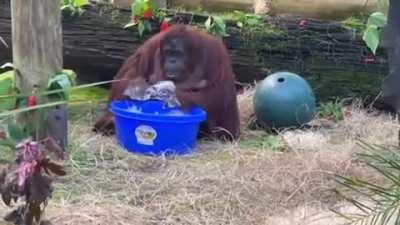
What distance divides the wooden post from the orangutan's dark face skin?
0.80 m

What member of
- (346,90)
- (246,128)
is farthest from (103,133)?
(346,90)

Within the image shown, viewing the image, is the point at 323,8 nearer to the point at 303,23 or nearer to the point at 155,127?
the point at 303,23

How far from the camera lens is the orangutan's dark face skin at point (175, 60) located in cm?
378

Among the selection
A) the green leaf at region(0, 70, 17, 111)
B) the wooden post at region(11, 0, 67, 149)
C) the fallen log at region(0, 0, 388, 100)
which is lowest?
the fallen log at region(0, 0, 388, 100)

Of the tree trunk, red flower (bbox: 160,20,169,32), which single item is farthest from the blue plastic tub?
the tree trunk

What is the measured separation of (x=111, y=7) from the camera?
4.64m

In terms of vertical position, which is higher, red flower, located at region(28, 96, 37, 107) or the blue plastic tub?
red flower, located at region(28, 96, 37, 107)

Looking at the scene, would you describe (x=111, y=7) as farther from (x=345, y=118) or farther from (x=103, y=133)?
(x=345, y=118)

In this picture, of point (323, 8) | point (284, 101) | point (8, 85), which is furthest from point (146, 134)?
point (323, 8)

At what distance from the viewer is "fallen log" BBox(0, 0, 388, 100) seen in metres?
4.51

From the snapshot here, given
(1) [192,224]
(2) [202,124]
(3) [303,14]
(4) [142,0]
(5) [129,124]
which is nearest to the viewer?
(1) [192,224]

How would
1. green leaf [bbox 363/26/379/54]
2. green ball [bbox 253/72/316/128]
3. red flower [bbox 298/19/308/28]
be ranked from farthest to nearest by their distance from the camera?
red flower [bbox 298/19/308/28], green leaf [bbox 363/26/379/54], green ball [bbox 253/72/316/128]

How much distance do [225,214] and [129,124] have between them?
2.83 feet

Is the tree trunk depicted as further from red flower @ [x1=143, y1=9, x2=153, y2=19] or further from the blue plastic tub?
the blue plastic tub
